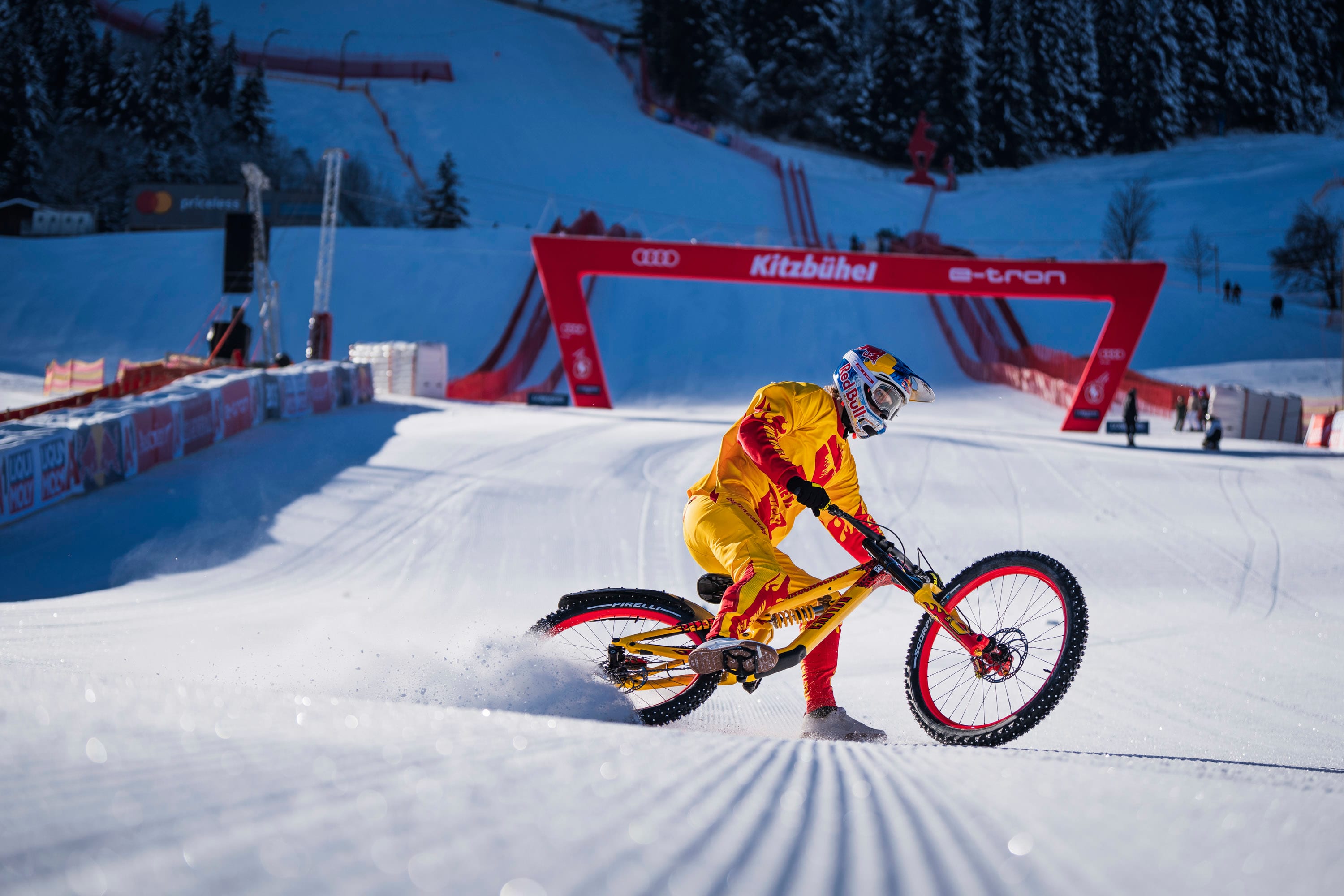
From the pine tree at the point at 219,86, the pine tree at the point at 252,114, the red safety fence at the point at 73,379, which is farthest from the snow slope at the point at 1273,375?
the pine tree at the point at 219,86

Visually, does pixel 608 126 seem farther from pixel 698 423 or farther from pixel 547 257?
pixel 698 423

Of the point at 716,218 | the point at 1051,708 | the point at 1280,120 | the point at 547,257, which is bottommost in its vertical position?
the point at 1051,708

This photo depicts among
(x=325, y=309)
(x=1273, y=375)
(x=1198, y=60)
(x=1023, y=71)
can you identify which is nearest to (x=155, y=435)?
(x=325, y=309)

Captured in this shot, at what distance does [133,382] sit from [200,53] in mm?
54011

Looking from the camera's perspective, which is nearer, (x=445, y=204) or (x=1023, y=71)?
(x=445, y=204)

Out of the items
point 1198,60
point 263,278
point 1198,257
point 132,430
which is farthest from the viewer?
point 1198,60

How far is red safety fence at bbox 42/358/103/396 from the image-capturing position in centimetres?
2367

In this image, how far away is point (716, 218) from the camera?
53625 millimetres

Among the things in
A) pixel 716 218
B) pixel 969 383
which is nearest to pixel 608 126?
pixel 716 218

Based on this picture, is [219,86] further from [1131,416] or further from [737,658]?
[737,658]

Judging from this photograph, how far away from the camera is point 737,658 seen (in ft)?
11.9

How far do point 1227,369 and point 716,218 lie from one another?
28.9 m

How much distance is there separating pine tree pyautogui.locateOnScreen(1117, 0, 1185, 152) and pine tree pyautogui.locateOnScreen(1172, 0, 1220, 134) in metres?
2.09

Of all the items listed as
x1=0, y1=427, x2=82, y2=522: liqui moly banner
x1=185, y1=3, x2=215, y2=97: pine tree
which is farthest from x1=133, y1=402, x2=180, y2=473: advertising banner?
x1=185, y1=3, x2=215, y2=97: pine tree
